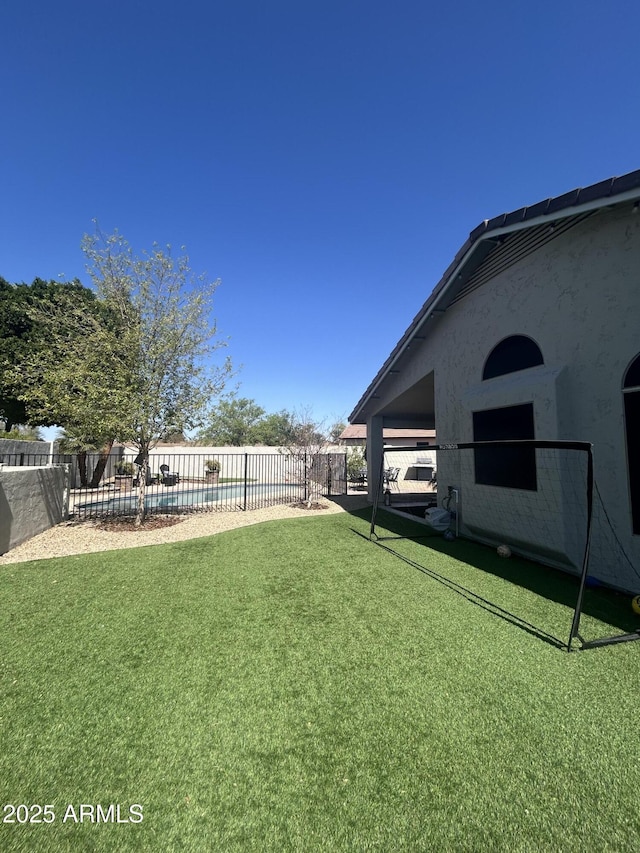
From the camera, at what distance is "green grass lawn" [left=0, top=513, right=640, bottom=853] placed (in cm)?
188

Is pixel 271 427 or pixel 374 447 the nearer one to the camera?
pixel 374 447

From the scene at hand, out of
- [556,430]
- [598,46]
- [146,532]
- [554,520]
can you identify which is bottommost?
[146,532]

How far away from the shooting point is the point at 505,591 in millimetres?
5113

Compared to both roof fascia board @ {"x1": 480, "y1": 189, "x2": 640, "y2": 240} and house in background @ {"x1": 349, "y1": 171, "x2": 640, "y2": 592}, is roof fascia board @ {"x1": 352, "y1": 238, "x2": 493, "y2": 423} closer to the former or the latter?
house in background @ {"x1": 349, "y1": 171, "x2": 640, "y2": 592}

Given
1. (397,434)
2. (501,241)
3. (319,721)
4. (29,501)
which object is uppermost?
(501,241)

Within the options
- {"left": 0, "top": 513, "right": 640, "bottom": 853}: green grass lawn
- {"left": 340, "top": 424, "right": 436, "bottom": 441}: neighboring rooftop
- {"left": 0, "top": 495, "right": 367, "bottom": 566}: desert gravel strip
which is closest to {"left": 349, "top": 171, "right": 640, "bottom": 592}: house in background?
{"left": 0, "top": 513, "right": 640, "bottom": 853}: green grass lawn

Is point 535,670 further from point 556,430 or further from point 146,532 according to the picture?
point 146,532

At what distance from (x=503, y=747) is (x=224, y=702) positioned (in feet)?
6.64

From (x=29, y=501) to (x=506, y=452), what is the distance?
1054 cm

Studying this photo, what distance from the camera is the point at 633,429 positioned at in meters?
4.97

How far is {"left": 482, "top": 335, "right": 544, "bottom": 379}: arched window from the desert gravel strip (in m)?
7.21

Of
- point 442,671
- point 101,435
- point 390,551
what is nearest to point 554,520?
point 390,551

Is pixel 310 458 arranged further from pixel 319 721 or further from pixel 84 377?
pixel 319 721

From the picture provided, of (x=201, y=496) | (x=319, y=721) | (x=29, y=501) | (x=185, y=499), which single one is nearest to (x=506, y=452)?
(x=319, y=721)
